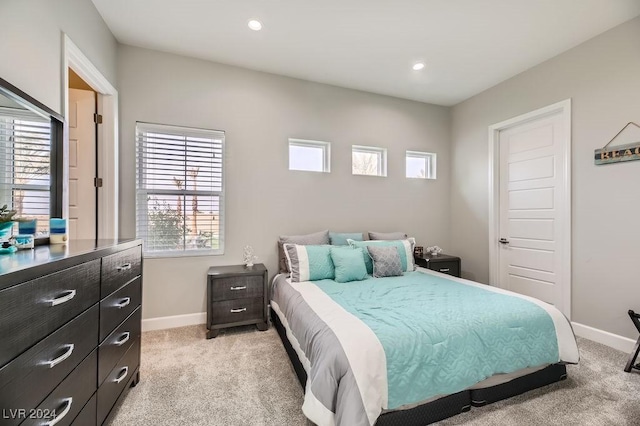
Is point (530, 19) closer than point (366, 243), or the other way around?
point (530, 19)

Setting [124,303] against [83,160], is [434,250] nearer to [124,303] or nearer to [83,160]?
[124,303]

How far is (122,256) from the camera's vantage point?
1.56 m

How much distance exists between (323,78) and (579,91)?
274cm

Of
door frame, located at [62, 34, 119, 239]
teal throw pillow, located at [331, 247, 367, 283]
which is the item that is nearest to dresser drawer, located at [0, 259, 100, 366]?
door frame, located at [62, 34, 119, 239]

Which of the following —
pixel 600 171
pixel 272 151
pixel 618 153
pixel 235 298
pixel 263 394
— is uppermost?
pixel 272 151

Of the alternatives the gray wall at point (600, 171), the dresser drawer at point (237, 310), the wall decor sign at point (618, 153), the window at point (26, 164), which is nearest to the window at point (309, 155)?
the dresser drawer at point (237, 310)

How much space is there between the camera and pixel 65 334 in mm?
1041

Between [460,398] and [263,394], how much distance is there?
1.25 metres

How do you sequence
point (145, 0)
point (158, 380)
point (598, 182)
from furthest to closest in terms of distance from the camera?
point (598, 182), point (145, 0), point (158, 380)

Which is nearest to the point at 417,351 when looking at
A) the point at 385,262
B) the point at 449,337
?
the point at 449,337

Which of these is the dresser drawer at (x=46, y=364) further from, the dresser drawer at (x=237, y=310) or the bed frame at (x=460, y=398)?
the dresser drawer at (x=237, y=310)

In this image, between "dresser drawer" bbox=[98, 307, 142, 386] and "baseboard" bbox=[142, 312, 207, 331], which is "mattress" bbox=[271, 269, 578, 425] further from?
"baseboard" bbox=[142, 312, 207, 331]

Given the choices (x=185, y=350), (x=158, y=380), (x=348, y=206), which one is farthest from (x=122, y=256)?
(x=348, y=206)

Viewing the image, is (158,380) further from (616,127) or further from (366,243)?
(616,127)
